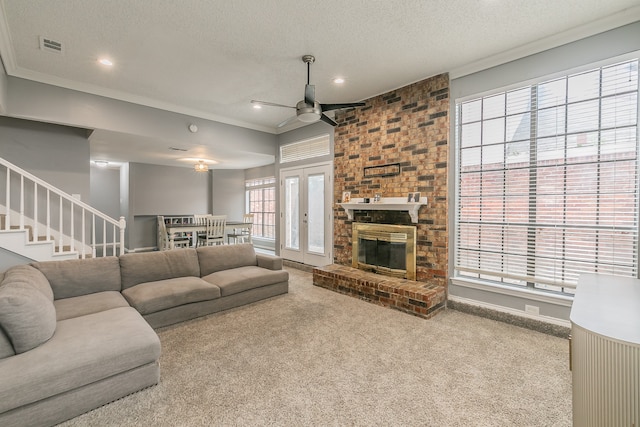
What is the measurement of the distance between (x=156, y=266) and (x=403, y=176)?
3.48 meters

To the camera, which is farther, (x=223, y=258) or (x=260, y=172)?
(x=260, y=172)

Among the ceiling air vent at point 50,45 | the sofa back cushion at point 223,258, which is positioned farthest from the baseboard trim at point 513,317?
the ceiling air vent at point 50,45

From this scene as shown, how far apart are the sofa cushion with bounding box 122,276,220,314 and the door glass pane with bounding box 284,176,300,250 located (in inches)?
110

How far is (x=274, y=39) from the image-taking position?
2.93 m

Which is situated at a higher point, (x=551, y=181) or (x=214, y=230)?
(x=551, y=181)

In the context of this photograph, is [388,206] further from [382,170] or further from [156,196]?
[156,196]

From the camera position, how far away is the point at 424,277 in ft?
12.6

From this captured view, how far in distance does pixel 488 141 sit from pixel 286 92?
288 cm

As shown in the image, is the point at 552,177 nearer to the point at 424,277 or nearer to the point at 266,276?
the point at 424,277

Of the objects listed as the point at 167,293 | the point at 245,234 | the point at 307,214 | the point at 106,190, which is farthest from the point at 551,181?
the point at 106,190

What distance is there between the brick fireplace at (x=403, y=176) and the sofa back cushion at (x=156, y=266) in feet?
6.30

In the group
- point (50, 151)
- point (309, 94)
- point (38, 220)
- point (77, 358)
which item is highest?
point (309, 94)

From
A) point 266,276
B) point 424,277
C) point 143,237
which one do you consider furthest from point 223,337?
point 143,237

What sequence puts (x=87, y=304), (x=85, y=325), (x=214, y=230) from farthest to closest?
(x=214, y=230) → (x=87, y=304) → (x=85, y=325)
